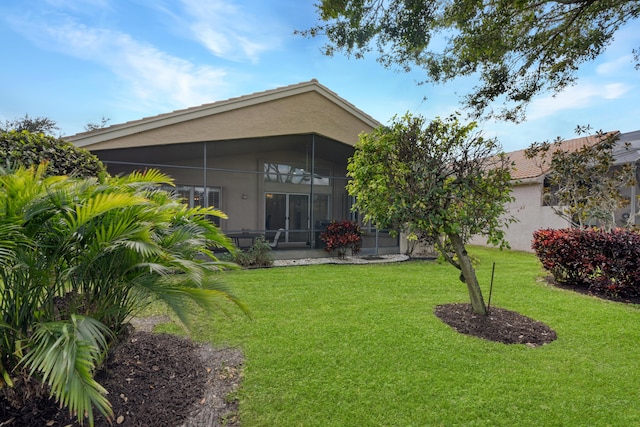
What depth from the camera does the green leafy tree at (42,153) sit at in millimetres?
5000

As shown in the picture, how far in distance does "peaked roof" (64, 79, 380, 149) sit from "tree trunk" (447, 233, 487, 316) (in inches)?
278

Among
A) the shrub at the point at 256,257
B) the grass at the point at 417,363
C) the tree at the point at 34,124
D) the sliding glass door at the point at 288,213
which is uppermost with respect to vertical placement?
the tree at the point at 34,124

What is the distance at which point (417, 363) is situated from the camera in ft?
12.0

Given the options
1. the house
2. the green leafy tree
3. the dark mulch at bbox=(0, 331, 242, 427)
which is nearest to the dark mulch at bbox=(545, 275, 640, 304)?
the house

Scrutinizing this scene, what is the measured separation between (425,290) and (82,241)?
627 cm

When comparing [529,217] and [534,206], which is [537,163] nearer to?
[534,206]

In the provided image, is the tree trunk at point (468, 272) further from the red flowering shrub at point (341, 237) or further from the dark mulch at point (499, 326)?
the red flowering shrub at point (341, 237)

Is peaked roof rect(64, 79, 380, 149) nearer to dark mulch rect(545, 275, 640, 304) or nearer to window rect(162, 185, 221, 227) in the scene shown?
window rect(162, 185, 221, 227)

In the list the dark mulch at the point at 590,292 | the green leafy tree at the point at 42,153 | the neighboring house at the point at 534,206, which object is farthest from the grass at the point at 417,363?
the neighboring house at the point at 534,206

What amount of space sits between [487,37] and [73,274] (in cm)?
686

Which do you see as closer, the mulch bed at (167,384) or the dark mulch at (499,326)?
the mulch bed at (167,384)

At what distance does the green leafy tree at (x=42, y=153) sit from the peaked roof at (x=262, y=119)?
8.03 ft

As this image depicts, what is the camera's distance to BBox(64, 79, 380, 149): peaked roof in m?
8.46

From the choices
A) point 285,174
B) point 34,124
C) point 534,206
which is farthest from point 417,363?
point 34,124
